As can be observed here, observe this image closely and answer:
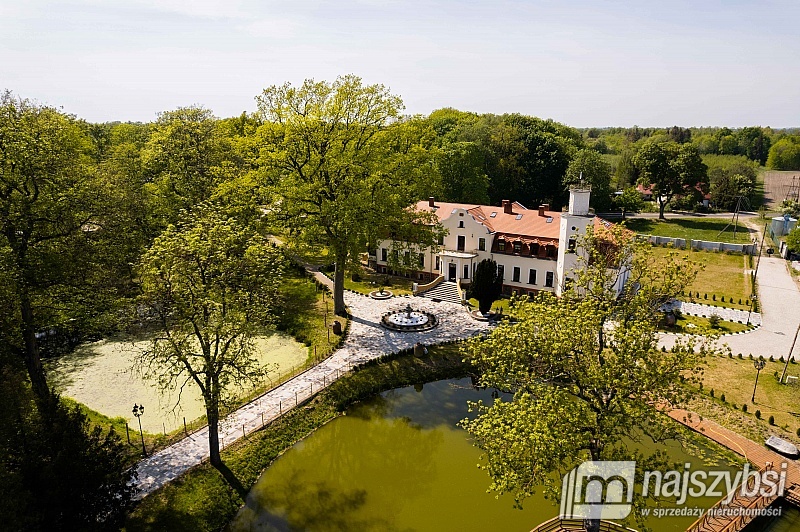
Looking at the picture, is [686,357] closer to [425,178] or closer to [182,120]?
[425,178]

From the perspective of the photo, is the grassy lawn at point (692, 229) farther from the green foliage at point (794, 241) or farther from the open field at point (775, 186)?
the open field at point (775, 186)

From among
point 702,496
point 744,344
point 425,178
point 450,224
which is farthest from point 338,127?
point 744,344

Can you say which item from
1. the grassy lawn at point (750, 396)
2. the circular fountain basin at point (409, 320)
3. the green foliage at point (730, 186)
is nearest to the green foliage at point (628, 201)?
the green foliage at point (730, 186)

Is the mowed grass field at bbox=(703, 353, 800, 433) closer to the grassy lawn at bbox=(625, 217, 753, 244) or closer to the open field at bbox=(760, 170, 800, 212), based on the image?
the grassy lawn at bbox=(625, 217, 753, 244)

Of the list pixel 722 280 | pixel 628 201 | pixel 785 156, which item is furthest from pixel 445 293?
pixel 785 156

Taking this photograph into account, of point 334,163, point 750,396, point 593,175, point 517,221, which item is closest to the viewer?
point 750,396

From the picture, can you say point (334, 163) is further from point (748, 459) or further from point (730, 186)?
point (730, 186)
